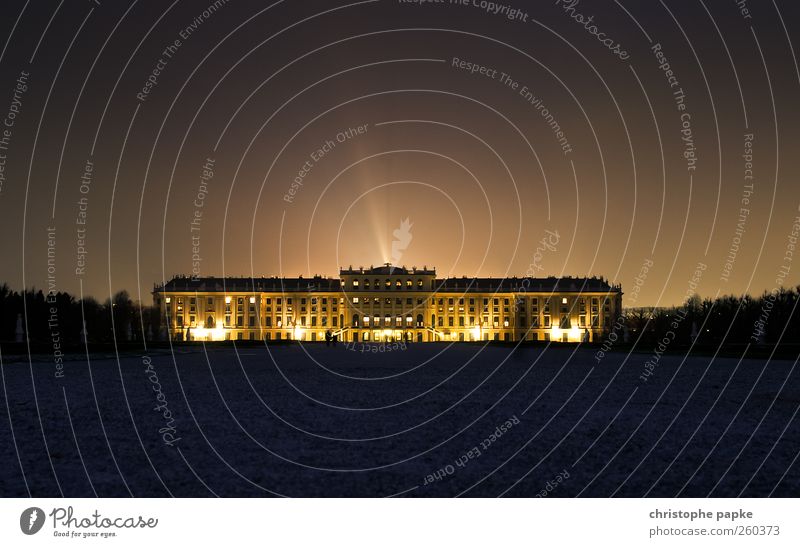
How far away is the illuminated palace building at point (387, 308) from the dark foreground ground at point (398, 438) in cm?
9713

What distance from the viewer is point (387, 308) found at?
121438mm

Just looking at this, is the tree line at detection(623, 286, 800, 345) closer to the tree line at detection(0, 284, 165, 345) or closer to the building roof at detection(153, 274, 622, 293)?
the tree line at detection(0, 284, 165, 345)

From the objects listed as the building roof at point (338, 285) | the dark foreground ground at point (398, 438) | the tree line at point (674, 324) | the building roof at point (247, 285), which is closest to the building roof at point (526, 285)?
the building roof at point (338, 285)

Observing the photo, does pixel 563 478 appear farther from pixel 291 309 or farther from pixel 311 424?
pixel 291 309

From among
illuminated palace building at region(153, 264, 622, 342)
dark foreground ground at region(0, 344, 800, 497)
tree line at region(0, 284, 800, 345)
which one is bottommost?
dark foreground ground at region(0, 344, 800, 497)

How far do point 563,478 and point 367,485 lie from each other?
2.21 m

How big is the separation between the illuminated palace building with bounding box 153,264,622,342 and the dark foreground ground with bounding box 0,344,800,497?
319 feet

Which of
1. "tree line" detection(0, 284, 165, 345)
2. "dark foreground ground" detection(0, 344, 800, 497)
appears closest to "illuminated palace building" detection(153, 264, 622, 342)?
"tree line" detection(0, 284, 165, 345)

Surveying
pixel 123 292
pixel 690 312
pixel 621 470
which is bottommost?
pixel 621 470

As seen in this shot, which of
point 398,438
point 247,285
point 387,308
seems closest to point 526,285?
point 387,308

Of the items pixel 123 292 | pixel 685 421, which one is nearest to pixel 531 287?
pixel 123 292

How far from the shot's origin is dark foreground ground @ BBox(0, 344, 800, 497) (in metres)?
8.58

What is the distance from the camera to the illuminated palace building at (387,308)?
117m

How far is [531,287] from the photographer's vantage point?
119m
